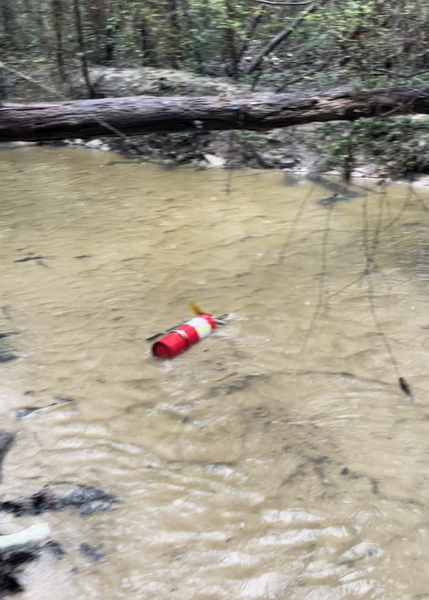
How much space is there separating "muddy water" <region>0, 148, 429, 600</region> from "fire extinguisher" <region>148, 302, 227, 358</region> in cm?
10

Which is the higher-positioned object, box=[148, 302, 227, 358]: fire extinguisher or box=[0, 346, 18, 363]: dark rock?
box=[148, 302, 227, 358]: fire extinguisher

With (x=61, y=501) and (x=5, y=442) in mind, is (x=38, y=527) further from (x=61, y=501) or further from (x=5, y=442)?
(x=5, y=442)

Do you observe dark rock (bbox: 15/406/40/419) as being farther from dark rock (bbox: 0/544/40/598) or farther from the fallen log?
the fallen log

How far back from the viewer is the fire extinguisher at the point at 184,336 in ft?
12.7

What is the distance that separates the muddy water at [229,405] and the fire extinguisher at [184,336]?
3.8 inches

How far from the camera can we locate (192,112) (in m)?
4.26

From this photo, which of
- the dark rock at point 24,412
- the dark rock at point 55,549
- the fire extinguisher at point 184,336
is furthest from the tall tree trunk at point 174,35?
the dark rock at point 55,549

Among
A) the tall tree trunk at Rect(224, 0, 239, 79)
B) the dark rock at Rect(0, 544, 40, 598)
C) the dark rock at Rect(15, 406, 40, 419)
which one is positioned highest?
the tall tree trunk at Rect(224, 0, 239, 79)

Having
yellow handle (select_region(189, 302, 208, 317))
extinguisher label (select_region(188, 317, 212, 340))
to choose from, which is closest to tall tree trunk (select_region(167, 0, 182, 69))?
yellow handle (select_region(189, 302, 208, 317))

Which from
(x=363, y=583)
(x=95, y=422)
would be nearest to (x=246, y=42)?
(x=95, y=422)

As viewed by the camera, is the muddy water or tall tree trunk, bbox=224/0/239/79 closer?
the muddy water

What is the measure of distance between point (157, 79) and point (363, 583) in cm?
1082

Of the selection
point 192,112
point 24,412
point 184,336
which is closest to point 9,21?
point 192,112

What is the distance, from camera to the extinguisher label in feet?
13.5
